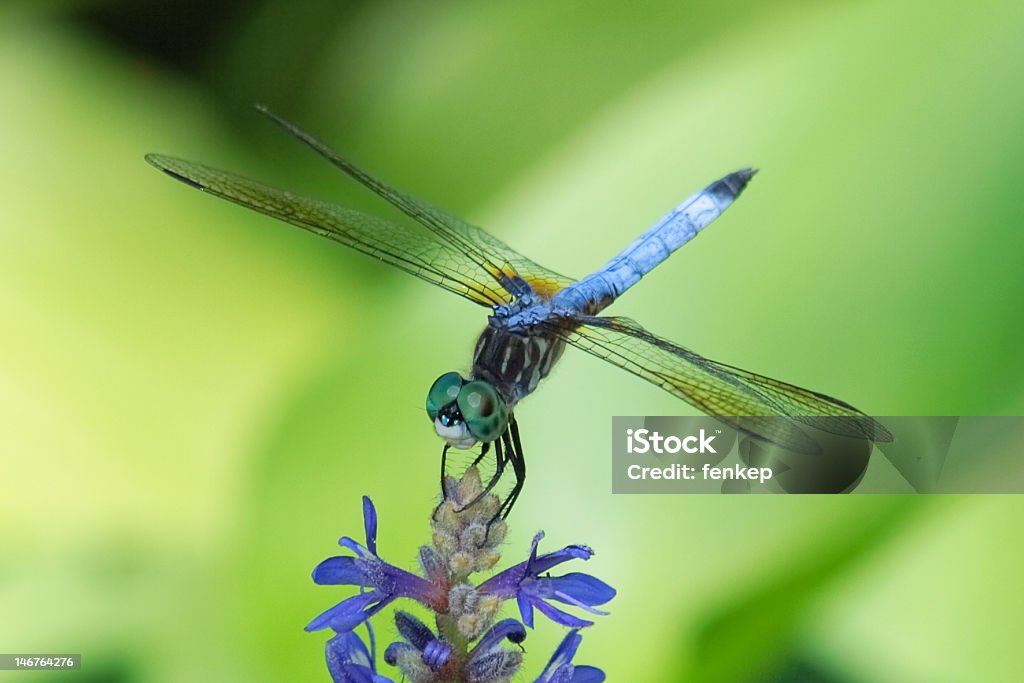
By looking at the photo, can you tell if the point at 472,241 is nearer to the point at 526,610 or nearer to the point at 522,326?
the point at 522,326

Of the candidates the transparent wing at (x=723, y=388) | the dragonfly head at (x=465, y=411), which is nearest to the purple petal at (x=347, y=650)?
the dragonfly head at (x=465, y=411)

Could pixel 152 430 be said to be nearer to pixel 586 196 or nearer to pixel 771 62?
pixel 586 196

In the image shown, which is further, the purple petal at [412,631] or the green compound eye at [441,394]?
the green compound eye at [441,394]

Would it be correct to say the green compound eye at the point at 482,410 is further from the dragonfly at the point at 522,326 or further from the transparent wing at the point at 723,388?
the transparent wing at the point at 723,388

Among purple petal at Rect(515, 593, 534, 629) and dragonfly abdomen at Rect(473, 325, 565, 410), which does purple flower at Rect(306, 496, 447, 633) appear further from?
dragonfly abdomen at Rect(473, 325, 565, 410)

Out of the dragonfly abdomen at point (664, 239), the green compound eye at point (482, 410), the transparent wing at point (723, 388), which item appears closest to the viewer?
the green compound eye at point (482, 410)
